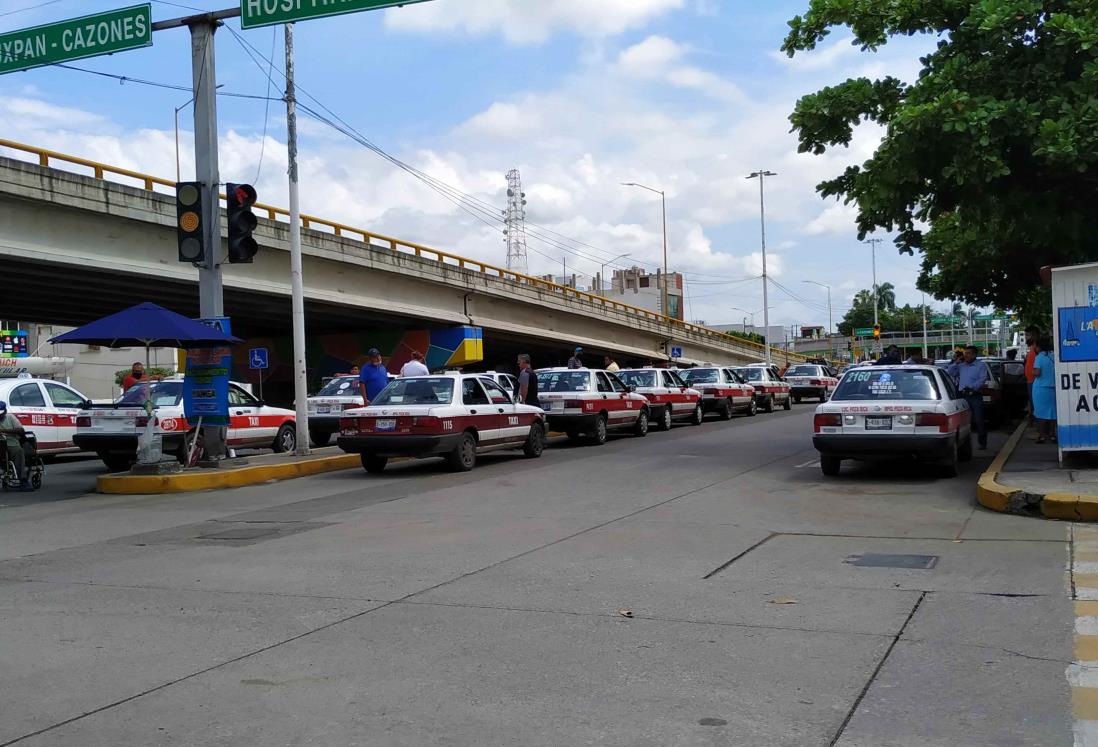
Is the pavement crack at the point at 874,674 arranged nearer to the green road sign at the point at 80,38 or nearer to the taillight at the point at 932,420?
the taillight at the point at 932,420

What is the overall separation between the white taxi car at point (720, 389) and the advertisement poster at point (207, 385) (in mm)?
16329

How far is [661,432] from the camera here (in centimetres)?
2561

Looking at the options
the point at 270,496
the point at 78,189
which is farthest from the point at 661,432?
the point at 78,189

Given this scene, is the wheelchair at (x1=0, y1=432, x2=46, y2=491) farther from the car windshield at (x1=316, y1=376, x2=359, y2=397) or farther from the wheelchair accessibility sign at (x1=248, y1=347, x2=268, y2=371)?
the wheelchair accessibility sign at (x1=248, y1=347, x2=268, y2=371)

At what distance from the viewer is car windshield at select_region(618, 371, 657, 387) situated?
86.4ft

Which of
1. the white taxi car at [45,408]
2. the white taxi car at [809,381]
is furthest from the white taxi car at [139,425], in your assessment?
the white taxi car at [809,381]

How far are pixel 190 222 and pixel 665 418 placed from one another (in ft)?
45.5

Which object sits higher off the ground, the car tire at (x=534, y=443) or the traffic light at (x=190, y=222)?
the traffic light at (x=190, y=222)

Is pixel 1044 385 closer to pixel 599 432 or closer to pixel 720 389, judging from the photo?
pixel 599 432

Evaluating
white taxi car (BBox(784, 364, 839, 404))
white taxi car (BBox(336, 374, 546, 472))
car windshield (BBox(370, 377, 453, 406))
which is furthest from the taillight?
white taxi car (BBox(784, 364, 839, 404))

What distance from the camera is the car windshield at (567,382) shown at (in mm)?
21688

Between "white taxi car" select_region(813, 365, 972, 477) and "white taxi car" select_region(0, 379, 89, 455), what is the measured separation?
46.5 feet

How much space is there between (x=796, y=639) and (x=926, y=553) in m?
3.23

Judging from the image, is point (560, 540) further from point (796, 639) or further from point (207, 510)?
point (207, 510)
